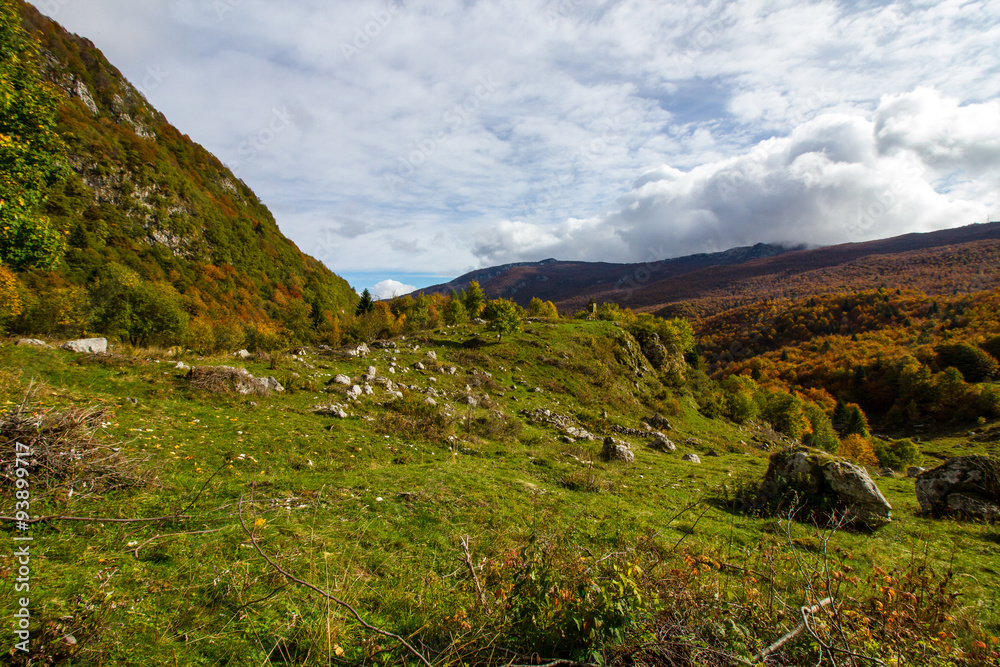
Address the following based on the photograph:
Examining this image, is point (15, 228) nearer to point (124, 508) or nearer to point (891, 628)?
point (124, 508)

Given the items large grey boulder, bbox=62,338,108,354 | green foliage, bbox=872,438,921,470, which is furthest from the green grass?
green foliage, bbox=872,438,921,470

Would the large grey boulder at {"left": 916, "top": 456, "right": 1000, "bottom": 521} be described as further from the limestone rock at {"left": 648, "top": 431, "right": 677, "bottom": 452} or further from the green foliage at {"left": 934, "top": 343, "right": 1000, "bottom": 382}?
the green foliage at {"left": 934, "top": 343, "right": 1000, "bottom": 382}

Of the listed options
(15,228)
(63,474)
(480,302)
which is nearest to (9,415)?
(63,474)

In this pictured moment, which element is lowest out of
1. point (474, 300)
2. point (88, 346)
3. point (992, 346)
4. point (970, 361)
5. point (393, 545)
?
point (970, 361)

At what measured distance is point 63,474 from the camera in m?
4.48

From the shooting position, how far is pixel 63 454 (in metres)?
4.46

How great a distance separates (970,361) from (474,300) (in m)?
106

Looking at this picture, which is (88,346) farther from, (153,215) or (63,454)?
(153,215)

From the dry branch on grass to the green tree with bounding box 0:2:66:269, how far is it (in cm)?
504

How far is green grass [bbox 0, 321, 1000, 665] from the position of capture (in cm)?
271

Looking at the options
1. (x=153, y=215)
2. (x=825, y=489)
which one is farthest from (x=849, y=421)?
(x=153, y=215)

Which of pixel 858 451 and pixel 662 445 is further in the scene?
pixel 858 451

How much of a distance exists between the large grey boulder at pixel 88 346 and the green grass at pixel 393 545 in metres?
0.84

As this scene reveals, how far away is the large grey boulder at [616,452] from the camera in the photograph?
559 inches
